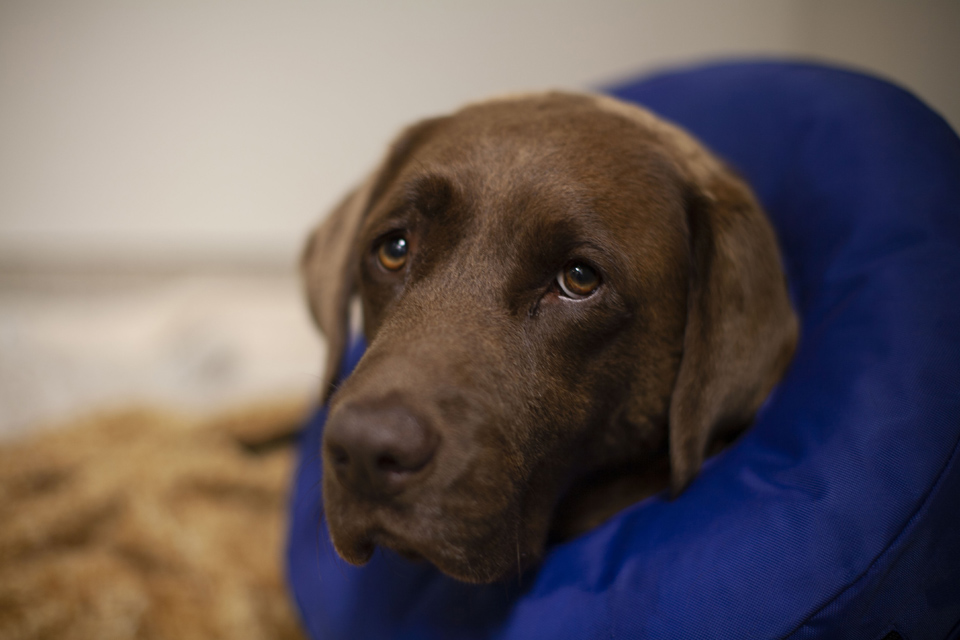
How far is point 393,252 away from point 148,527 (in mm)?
1416

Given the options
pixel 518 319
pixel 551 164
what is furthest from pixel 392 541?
pixel 551 164

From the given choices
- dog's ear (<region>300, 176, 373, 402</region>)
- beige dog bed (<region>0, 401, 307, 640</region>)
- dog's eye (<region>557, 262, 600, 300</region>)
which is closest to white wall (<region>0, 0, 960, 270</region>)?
beige dog bed (<region>0, 401, 307, 640</region>)

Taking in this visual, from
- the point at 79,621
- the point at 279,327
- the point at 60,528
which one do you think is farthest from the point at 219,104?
the point at 79,621

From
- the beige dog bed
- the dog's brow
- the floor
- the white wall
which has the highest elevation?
the dog's brow

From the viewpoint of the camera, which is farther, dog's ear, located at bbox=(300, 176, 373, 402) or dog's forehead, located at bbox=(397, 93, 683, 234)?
dog's ear, located at bbox=(300, 176, 373, 402)

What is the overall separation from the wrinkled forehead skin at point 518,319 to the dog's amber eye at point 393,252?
0.11ft

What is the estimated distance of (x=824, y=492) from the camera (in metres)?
1.16

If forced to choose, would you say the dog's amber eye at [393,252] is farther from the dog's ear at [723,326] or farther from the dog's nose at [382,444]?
the dog's ear at [723,326]

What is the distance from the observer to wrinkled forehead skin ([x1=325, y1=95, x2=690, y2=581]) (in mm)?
1068

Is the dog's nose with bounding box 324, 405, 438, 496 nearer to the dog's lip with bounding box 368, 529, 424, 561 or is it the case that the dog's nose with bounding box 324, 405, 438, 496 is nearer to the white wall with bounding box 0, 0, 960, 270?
the dog's lip with bounding box 368, 529, 424, 561

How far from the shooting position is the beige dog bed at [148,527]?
1.77m

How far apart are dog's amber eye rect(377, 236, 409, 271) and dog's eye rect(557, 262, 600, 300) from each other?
377mm

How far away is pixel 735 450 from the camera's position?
1423 millimetres

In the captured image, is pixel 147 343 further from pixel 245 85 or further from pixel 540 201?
pixel 540 201
